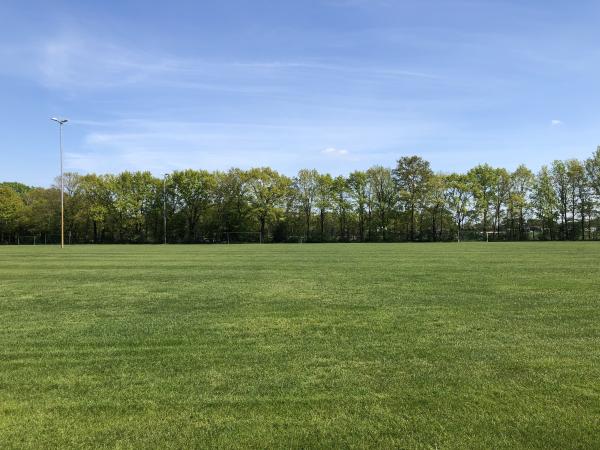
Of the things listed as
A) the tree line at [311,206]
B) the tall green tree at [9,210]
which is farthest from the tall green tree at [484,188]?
the tall green tree at [9,210]

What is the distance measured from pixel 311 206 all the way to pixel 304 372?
8461 cm

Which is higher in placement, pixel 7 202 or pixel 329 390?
pixel 7 202

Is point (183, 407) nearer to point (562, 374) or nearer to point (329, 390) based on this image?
point (329, 390)

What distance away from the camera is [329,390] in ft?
16.4

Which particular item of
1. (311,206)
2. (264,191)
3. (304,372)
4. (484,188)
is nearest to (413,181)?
(484,188)

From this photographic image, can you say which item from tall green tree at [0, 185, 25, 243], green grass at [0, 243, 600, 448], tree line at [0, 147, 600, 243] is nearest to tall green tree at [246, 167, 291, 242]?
tree line at [0, 147, 600, 243]

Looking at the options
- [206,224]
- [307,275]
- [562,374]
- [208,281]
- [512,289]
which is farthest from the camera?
[206,224]

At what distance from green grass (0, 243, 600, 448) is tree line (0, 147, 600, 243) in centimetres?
7561

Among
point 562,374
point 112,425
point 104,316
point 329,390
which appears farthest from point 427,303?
point 112,425

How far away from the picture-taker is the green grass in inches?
159

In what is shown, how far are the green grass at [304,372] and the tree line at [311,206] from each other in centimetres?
7561

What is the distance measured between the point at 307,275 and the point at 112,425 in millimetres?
13357

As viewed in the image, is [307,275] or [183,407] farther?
[307,275]

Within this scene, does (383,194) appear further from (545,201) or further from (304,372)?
(304,372)
